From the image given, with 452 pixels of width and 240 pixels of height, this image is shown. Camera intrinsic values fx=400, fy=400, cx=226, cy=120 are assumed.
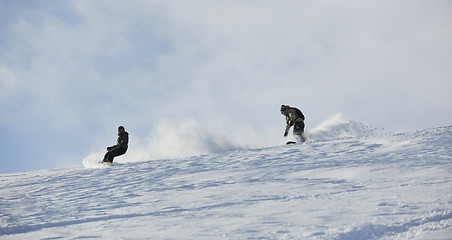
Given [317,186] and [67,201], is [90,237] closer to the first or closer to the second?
[67,201]

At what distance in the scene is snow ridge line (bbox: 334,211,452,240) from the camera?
16.3 ft

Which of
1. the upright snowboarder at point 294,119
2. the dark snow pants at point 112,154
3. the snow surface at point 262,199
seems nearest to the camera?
the snow surface at point 262,199

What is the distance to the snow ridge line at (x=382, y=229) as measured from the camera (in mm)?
4957

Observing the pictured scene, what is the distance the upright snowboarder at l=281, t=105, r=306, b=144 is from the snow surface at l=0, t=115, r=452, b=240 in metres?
3.72

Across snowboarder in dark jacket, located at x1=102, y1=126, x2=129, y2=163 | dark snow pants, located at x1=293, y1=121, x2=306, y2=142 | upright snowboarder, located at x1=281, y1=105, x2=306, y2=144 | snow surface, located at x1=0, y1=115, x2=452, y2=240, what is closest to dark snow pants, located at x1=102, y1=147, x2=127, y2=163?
snowboarder in dark jacket, located at x1=102, y1=126, x2=129, y2=163

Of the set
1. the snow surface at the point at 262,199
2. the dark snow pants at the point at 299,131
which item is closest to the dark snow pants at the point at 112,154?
the snow surface at the point at 262,199

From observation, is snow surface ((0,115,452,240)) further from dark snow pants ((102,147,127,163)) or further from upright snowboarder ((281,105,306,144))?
upright snowboarder ((281,105,306,144))

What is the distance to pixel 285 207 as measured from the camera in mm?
6430

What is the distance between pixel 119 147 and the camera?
49.7 feet

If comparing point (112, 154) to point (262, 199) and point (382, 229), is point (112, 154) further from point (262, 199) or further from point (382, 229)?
point (382, 229)

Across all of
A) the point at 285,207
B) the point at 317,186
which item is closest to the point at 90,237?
the point at 285,207

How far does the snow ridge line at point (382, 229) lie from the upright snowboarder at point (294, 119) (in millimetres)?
10686

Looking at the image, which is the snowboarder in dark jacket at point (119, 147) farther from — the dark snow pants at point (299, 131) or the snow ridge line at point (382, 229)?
the snow ridge line at point (382, 229)

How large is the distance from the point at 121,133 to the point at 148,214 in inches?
346
